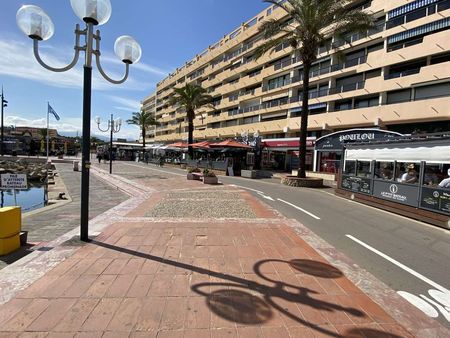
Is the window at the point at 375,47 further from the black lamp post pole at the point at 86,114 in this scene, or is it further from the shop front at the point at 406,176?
the black lamp post pole at the point at 86,114

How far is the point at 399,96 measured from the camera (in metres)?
26.5

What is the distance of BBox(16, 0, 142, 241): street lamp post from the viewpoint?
Answer: 5.36 m

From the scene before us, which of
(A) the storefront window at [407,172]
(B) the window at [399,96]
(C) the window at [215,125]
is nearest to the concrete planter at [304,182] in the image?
(A) the storefront window at [407,172]

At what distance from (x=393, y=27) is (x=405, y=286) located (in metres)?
29.3

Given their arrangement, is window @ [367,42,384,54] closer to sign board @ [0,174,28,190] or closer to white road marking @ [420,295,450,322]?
white road marking @ [420,295,450,322]

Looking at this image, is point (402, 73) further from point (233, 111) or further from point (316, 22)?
point (233, 111)

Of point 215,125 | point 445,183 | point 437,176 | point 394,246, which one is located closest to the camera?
point 394,246


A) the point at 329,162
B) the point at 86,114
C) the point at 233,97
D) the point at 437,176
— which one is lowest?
the point at 437,176

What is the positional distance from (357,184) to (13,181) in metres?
13.8

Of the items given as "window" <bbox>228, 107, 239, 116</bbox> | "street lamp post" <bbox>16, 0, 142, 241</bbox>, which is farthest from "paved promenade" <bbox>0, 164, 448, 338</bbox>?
"window" <bbox>228, 107, 239, 116</bbox>

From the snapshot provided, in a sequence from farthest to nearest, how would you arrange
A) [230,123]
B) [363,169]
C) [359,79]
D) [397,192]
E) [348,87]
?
[230,123] < [348,87] < [359,79] < [363,169] < [397,192]

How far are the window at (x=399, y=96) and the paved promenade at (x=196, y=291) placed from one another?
24696 millimetres

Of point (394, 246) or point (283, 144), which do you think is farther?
point (283, 144)

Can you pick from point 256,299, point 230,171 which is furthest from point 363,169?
point 230,171
